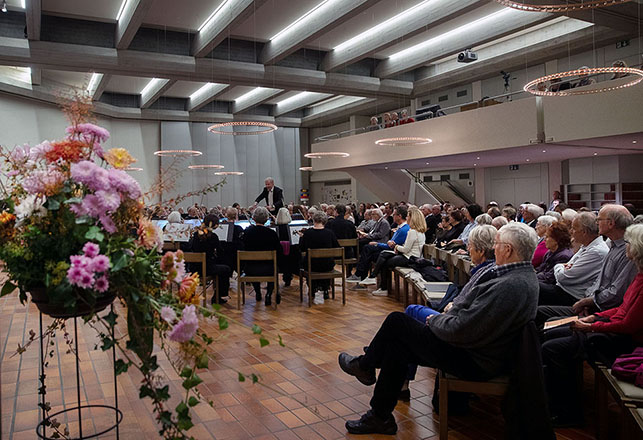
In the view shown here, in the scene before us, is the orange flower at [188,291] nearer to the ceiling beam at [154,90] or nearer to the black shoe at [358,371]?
the black shoe at [358,371]

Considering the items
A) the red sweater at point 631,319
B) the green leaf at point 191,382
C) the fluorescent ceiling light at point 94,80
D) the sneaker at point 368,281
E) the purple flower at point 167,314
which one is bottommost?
the sneaker at point 368,281

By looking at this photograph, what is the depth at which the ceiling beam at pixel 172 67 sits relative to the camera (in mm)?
11328

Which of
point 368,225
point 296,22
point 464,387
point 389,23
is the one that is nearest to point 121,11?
point 296,22

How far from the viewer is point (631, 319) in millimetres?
3021

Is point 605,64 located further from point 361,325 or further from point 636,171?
point 361,325

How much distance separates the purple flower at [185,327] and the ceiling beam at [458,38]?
39.4 feet

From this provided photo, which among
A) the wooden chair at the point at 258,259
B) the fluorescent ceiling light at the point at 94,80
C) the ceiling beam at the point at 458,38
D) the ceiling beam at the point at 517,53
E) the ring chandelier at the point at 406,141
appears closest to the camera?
the wooden chair at the point at 258,259

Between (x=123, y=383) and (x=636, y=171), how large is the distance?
1455 cm

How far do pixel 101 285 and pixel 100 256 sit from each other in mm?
101

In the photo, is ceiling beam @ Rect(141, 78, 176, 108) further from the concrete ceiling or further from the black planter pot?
the black planter pot

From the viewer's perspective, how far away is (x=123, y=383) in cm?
399

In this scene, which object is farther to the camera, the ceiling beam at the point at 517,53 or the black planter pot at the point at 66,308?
the ceiling beam at the point at 517,53

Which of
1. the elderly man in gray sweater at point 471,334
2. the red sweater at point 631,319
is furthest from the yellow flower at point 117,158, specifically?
the red sweater at point 631,319

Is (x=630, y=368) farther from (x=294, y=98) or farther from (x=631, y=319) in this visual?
(x=294, y=98)
